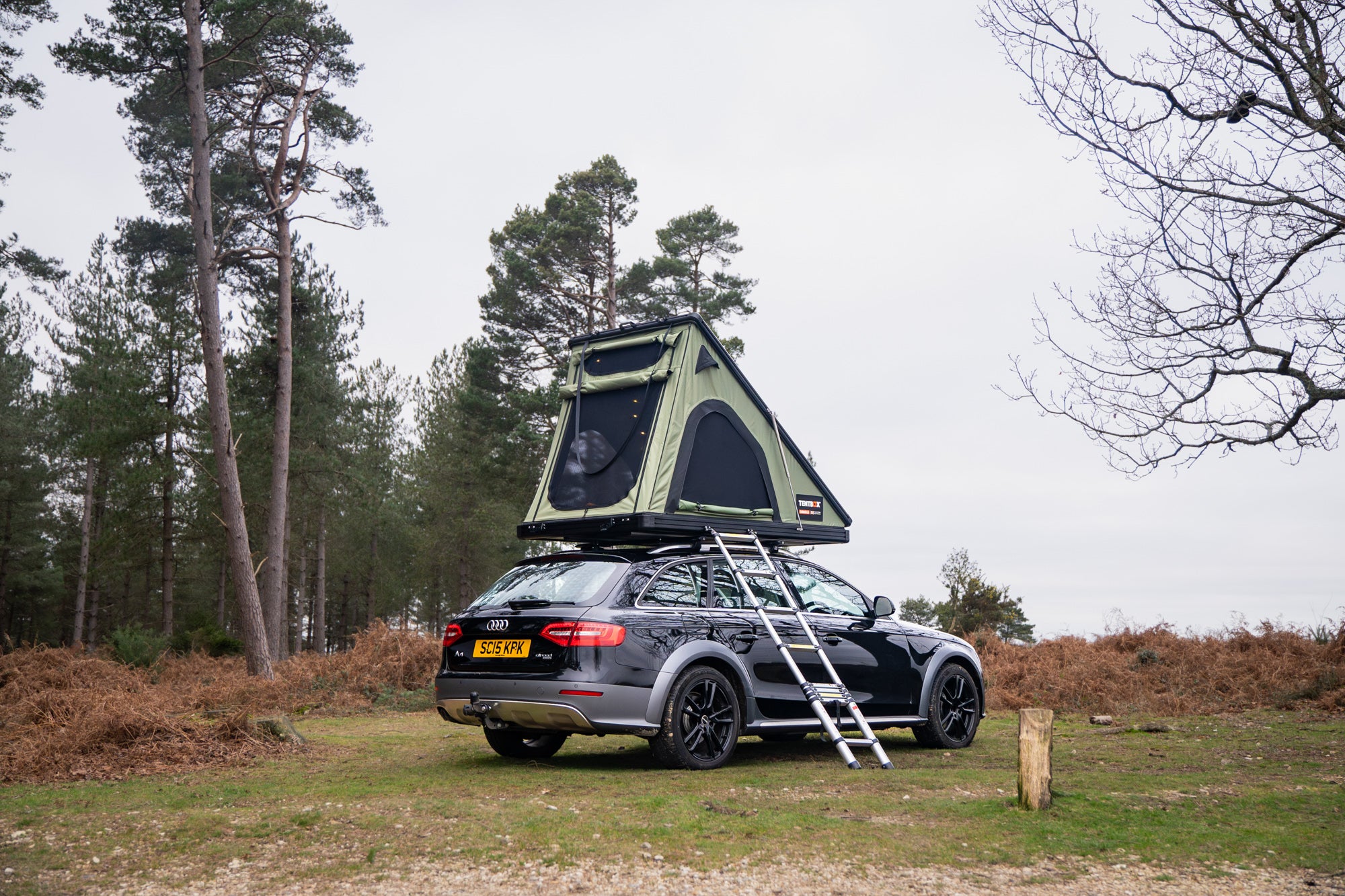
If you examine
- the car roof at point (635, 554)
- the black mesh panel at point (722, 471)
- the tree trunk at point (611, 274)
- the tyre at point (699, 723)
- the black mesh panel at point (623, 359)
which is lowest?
the tyre at point (699, 723)

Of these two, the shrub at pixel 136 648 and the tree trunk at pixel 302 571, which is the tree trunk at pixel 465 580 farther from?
the shrub at pixel 136 648

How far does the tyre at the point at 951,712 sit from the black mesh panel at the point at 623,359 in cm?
384

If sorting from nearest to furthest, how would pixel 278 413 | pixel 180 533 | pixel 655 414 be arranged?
1. pixel 655 414
2. pixel 278 413
3. pixel 180 533

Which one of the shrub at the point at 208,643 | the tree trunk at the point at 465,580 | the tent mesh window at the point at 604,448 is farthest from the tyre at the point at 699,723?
the tree trunk at the point at 465,580

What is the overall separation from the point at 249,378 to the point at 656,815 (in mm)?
19710

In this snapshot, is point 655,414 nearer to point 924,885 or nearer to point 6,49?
point 924,885

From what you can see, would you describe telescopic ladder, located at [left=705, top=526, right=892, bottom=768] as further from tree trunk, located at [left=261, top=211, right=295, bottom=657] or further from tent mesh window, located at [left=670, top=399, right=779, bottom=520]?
tree trunk, located at [left=261, top=211, right=295, bottom=657]

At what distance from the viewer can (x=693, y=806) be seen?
5.75 meters

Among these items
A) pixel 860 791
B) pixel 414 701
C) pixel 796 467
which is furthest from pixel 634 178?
pixel 860 791

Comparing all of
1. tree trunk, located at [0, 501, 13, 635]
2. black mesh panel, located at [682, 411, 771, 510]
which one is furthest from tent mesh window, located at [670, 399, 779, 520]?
tree trunk, located at [0, 501, 13, 635]

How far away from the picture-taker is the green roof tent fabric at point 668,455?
876 centimetres

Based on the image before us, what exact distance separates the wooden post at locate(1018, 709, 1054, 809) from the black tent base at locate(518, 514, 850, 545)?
11.3 feet

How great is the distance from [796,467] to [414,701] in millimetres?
7282

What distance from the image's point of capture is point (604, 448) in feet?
30.6
